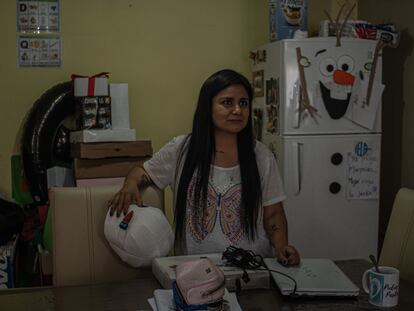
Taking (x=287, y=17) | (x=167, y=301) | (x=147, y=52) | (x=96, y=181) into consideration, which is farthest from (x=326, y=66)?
(x=167, y=301)

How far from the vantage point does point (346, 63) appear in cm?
326

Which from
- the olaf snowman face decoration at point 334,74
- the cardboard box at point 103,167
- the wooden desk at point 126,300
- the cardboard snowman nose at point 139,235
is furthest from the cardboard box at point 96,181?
the wooden desk at point 126,300

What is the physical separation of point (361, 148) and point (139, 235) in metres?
2.05

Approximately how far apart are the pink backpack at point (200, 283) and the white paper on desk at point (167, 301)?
8 centimetres

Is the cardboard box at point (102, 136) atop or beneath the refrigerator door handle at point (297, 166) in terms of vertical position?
atop

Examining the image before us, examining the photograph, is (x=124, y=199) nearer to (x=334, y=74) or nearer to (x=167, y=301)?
(x=167, y=301)

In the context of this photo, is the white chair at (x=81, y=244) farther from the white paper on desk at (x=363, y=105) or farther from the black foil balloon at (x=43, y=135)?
the white paper on desk at (x=363, y=105)

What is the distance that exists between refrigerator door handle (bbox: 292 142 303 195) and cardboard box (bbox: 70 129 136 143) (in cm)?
96

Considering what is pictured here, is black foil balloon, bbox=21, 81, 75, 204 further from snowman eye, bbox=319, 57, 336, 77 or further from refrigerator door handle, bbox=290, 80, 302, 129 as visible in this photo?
snowman eye, bbox=319, 57, 336, 77

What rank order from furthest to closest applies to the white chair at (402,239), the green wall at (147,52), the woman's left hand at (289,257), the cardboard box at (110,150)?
the green wall at (147,52), the cardboard box at (110,150), the white chair at (402,239), the woman's left hand at (289,257)

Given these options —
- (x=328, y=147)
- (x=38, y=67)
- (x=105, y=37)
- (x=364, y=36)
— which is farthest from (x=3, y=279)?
(x=364, y=36)

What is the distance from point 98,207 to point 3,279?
1.51 meters

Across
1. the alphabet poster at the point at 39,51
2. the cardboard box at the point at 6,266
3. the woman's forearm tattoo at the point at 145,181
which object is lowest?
the cardboard box at the point at 6,266

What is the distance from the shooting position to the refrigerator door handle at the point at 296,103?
3.22 meters
